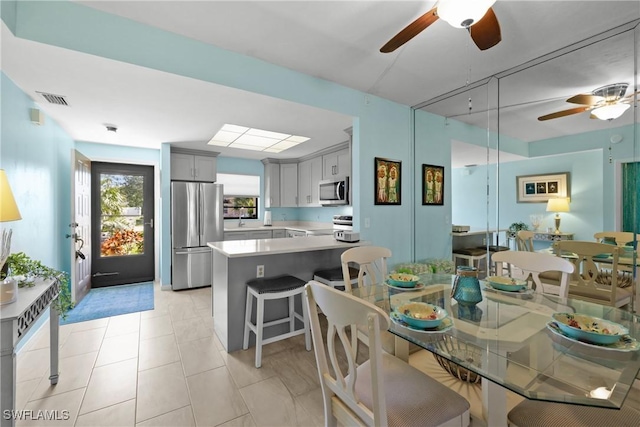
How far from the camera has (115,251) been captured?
458 centimetres

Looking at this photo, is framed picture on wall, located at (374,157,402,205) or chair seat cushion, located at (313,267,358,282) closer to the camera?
chair seat cushion, located at (313,267,358,282)

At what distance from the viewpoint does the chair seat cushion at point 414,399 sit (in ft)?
3.29

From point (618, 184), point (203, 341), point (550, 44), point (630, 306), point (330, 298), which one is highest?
point (550, 44)

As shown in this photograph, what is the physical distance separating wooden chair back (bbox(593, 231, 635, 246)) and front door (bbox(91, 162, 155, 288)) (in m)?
5.84

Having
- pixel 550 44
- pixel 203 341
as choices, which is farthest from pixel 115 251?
pixel 550 44

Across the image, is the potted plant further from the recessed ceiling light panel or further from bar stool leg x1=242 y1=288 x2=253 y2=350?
the recessed ceiling light panel

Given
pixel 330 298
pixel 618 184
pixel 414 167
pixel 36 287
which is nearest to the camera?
pixel 330 298

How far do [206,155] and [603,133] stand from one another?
499cm

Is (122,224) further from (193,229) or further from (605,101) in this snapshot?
(605,101)

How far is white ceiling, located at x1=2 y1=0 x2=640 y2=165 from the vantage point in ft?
5.87

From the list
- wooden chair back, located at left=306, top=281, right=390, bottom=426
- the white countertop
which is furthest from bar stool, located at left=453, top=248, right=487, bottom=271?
wooden chair back, located at left=306, top=281, right=390, bottom=426

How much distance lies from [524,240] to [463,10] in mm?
2093

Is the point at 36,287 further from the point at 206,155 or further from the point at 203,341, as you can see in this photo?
the point at 206,155

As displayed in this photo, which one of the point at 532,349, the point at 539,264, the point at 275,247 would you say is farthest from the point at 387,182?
the point at 532,349
